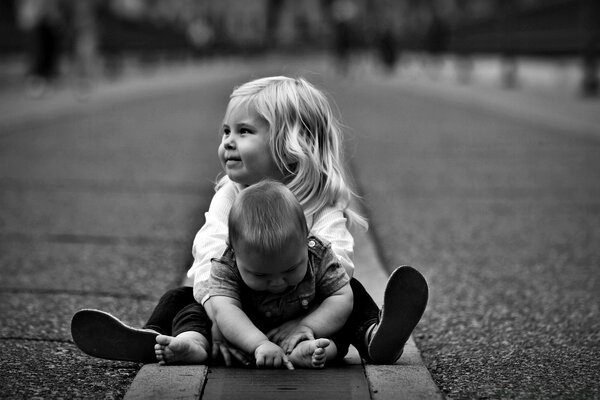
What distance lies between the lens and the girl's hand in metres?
2.92

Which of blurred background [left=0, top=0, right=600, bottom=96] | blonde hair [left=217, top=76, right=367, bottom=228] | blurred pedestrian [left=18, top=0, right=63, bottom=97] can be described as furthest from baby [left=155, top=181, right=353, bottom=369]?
blurred pedestrian [left=18, top=0, right=63, bottom=97]

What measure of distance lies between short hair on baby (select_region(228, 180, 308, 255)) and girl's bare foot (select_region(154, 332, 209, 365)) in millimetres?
316

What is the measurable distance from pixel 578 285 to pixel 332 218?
1.50 m

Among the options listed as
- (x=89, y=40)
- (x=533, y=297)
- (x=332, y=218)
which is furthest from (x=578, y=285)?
(x=89, y=40)

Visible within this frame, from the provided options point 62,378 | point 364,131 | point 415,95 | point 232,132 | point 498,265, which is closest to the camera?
point 62,378

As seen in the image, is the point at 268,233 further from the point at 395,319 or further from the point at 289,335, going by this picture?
the point at 395,319

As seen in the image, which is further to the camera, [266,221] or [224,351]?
[224,351]

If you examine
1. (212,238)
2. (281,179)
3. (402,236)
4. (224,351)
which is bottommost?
(402,236)

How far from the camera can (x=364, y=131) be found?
1212 centimetres

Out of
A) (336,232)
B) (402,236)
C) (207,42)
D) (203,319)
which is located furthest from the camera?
(207,42)

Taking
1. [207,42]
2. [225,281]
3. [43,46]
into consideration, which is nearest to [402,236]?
[225,281]

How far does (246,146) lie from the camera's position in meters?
3.24

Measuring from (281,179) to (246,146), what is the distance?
0.63 feet

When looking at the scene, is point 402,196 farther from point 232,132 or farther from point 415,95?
point 415,95
